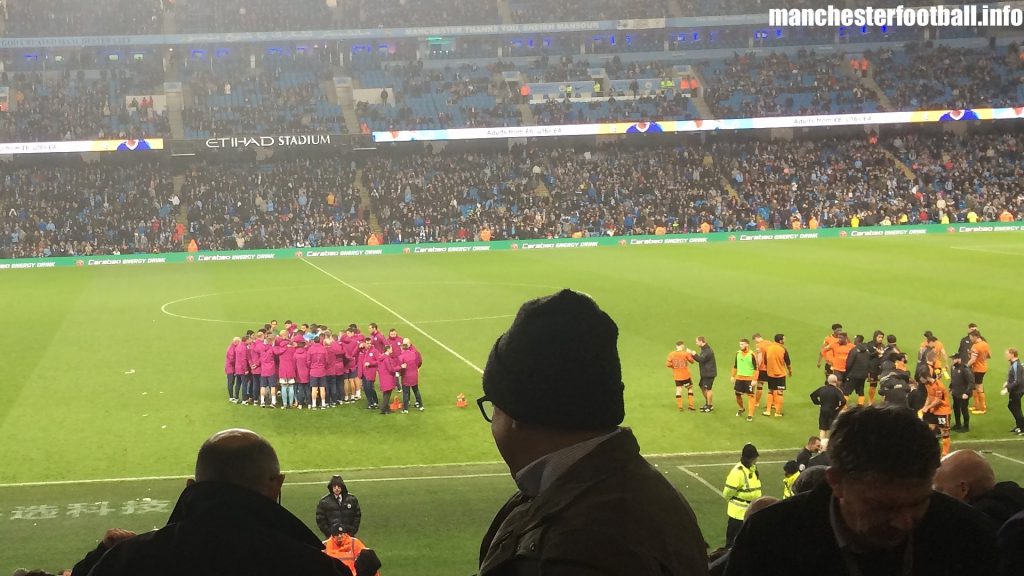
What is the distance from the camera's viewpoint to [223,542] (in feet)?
11.1

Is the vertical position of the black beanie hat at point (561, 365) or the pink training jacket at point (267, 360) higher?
the black beanie hat at point (561, 365)

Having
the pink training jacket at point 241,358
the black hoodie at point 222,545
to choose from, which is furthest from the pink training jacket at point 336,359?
the black hoodie at point 222,545

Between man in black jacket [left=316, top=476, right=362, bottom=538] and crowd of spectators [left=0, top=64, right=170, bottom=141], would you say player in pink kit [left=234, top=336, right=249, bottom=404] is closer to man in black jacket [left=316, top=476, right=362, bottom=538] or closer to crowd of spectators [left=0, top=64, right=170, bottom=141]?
man in black jacket [left=316, top=476, right=362, bottom=538]

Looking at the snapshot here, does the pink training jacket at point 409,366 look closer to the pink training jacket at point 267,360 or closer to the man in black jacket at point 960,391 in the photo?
the pink training jacket at point 267,360

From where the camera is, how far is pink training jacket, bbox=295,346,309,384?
896 inches

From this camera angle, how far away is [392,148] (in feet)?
223

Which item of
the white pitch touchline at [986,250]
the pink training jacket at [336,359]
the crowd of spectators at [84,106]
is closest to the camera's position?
the pink training jacket at [336,359]

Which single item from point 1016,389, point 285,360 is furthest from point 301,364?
point 1016,389

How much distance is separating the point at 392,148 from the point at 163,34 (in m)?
16.2

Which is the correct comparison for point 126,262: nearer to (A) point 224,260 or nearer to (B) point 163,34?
(A) point 224,260

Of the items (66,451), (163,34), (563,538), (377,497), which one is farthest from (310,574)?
(163,34)

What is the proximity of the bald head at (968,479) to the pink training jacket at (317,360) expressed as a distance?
18.4 m

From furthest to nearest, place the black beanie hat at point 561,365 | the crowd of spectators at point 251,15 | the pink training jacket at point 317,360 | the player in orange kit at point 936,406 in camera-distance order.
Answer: the crowd of spectators at point 251,15 < the pink training jacket at point 317,360 < the player in orange kit at point 936,406 < the black beanie hat at point 561,365

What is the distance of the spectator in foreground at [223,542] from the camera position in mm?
3369
